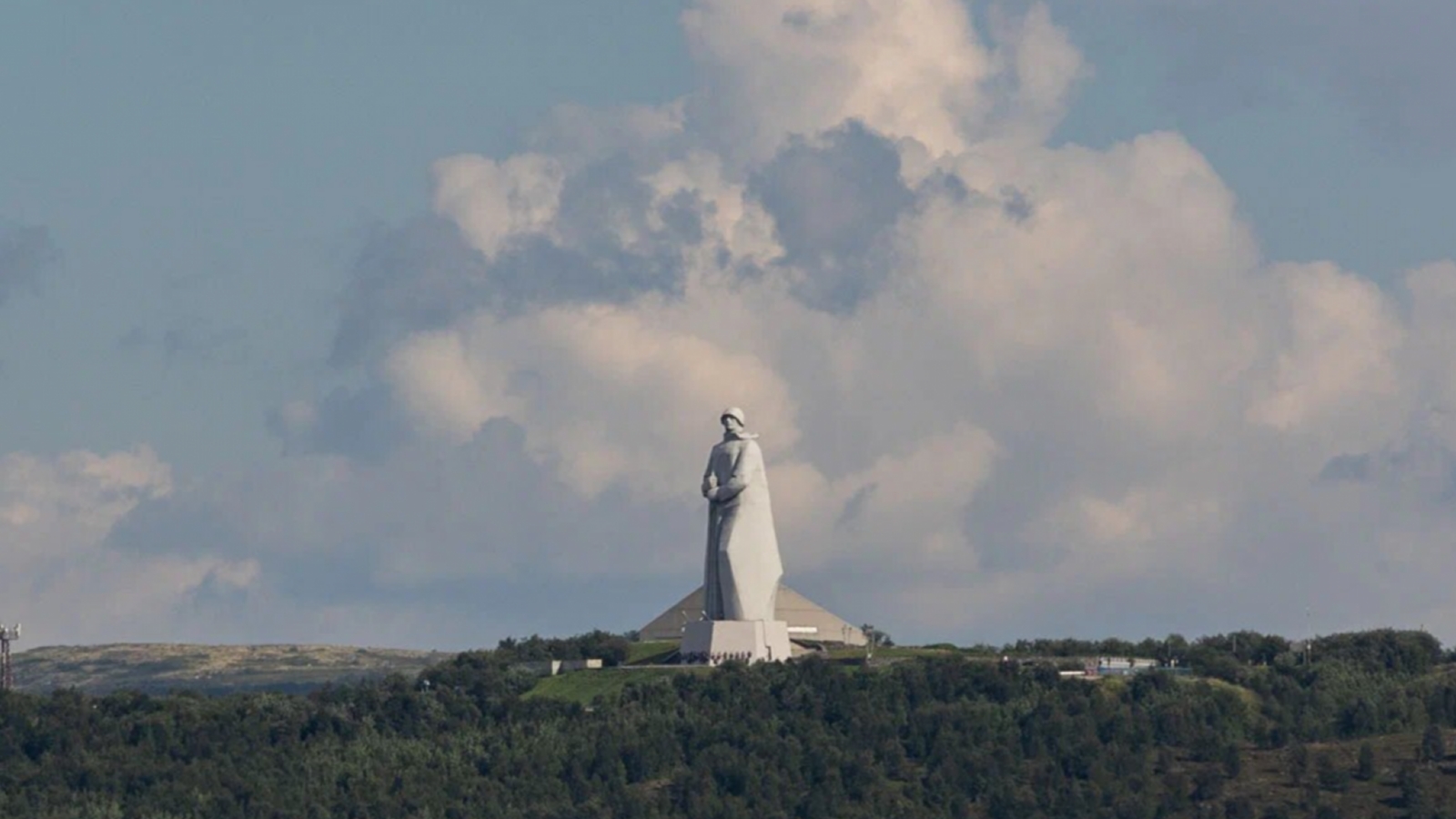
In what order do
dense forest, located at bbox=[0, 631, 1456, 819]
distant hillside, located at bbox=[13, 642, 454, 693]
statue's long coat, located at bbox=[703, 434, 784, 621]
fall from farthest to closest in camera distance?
distant hillside, located at bbox=[13, 642, 454, 693] < statue's long coat, located at bbox=[703, 434, 784, 621] < dense forest, located at bbox=[0, 631, 1456, 819]

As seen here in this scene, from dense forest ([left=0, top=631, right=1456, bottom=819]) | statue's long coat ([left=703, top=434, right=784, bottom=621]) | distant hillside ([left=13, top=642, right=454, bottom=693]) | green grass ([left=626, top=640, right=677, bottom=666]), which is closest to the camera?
dense forest ([left=0, top=631, right=1456, bottom=819])

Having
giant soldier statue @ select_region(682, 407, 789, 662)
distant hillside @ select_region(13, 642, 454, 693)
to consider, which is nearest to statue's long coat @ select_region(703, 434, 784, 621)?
giant soldier statue @ select_region(682, 407, 789, 662)

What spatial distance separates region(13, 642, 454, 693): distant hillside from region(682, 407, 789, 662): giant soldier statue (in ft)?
131

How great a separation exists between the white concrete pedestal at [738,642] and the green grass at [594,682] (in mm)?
520

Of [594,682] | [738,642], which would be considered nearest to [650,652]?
[594,682]

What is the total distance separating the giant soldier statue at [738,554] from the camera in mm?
92250

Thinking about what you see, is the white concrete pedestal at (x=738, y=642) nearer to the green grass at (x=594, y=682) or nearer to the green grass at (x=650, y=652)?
the green grass at (x=594, y=682)

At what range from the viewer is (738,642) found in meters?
92.9

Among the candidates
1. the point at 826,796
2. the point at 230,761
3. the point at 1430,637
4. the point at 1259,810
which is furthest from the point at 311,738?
the point at 1430,637

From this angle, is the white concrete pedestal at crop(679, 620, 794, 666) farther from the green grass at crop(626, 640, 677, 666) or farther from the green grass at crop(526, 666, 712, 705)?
the green grass at crop(626, 640, 677, 666)

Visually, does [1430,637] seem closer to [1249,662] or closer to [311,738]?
[1249,662]

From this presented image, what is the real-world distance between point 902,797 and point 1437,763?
13.8m

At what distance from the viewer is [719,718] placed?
295 ft

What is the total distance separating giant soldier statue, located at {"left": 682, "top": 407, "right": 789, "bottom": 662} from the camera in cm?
9225
